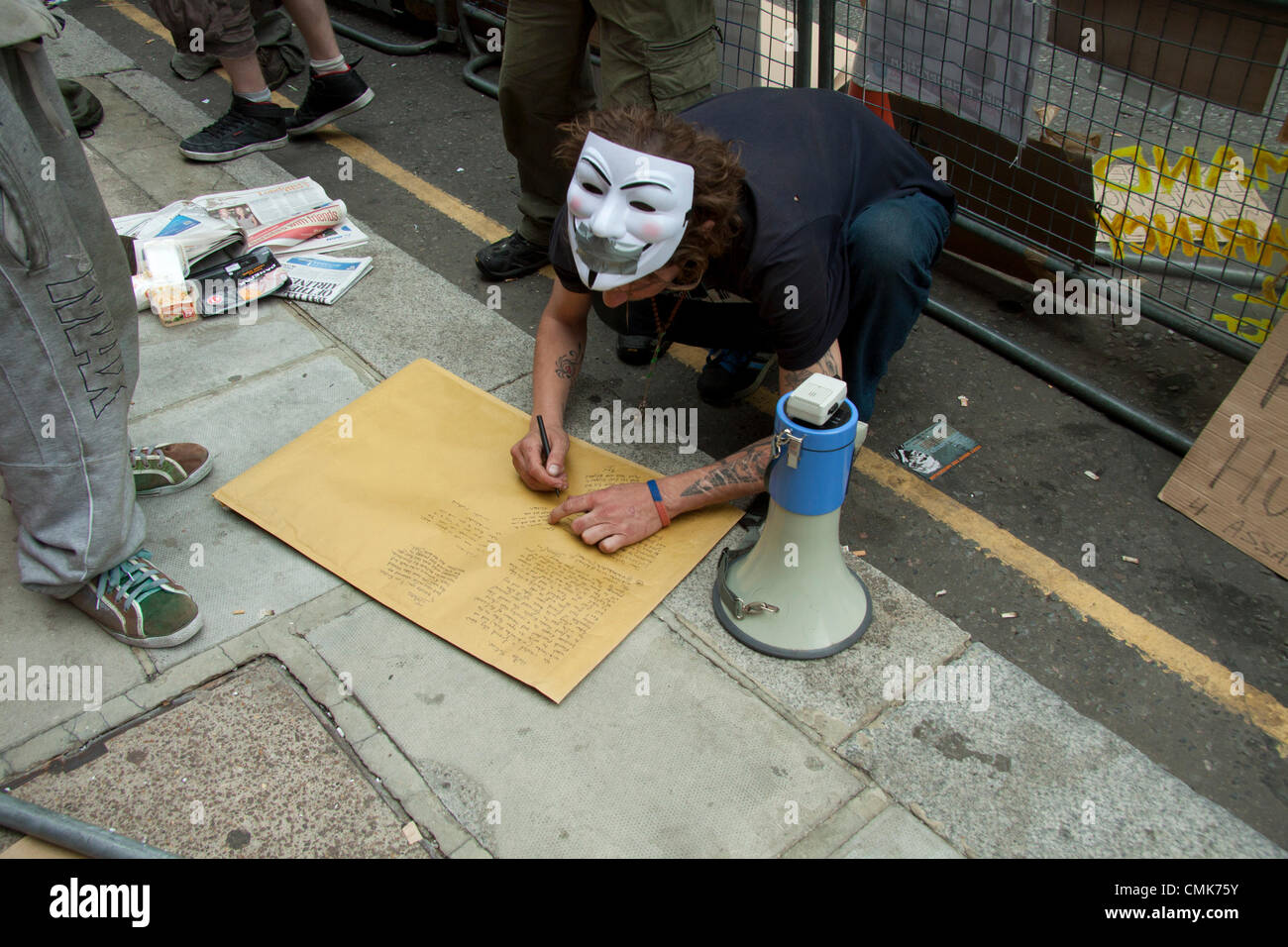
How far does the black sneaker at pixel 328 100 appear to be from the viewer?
166 inches

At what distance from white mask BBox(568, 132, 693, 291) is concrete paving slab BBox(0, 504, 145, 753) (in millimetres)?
1368

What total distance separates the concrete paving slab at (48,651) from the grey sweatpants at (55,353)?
0.39ft

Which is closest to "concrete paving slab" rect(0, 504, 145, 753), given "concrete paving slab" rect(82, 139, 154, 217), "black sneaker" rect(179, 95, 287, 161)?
"concrete paving slab" rect(82, 139, 154, 217)

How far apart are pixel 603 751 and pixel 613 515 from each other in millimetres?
600

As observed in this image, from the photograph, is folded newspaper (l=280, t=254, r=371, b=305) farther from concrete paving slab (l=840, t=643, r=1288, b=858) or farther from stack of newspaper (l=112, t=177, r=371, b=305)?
concrete paving slab (l=840, t=643, r=1288, b=858)

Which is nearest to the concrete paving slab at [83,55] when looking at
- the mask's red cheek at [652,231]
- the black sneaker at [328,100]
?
the black sneaker at [328,100]

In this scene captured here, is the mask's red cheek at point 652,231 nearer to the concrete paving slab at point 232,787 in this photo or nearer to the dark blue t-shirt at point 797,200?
the dark blue t-shirt at point 797,200

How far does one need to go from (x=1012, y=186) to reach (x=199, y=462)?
2.72 m

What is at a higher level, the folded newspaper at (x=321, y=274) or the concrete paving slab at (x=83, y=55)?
the concrete paving slab at (x=83, y=55)

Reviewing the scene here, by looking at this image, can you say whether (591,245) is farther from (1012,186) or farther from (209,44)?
(209,44)

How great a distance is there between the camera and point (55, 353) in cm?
189

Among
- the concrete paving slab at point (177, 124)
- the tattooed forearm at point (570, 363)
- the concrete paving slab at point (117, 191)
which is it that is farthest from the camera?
the concrete paving slab at point (177, 124)

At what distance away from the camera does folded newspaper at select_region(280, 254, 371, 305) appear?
3305 millimetres

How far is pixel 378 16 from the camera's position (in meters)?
5.62
